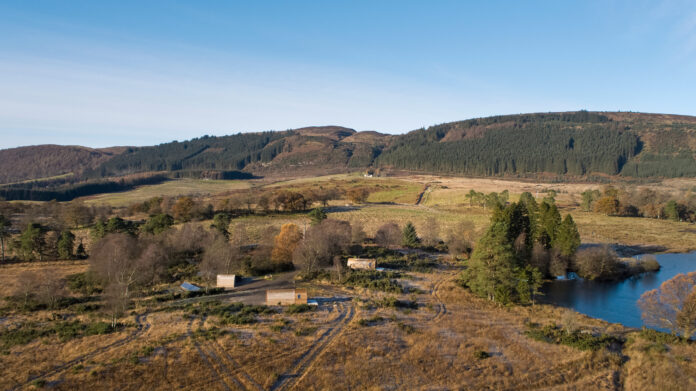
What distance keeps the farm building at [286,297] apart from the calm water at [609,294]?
91.0 ft

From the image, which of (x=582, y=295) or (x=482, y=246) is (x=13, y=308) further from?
(x=582, y=295)

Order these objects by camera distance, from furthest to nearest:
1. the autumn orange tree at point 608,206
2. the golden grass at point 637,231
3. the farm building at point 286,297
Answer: the autumn orange tree at point 608,206 → the golden grass at point 637,231 → the farm building at point 286,297

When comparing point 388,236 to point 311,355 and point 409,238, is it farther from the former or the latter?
point 311,355

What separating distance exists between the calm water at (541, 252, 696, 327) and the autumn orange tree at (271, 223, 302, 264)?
3248cm

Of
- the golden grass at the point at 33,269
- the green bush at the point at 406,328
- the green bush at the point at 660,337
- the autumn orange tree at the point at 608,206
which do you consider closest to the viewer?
the green bush at the point at 660,337

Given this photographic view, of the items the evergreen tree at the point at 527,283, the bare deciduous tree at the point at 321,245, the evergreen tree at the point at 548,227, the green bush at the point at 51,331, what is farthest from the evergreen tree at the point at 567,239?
the green bush at the point at 51,331

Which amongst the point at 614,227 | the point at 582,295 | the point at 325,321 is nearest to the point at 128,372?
the point at 325,321

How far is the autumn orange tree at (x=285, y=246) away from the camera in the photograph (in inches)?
2077

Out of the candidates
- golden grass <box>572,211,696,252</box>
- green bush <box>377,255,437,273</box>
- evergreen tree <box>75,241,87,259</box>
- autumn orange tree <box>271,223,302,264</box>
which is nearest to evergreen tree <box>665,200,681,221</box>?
golden grass <box>572,211,696,252</box>

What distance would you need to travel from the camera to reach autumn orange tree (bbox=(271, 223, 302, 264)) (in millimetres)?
52750

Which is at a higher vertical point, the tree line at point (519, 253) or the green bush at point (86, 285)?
the tree line at point (519, 253)

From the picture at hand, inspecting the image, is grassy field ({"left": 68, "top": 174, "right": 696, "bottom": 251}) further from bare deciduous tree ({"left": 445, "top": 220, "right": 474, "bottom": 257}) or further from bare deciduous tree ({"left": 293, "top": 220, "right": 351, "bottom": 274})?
bare deciduous tree ({"left": 293, "top": 220, "right": 351, "bottom": 274})

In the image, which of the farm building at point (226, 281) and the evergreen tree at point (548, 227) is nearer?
the farm building at point (226, 281)

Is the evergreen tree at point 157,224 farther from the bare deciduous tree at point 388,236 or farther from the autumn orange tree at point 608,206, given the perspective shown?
the autumn orange tree at point 608,206
